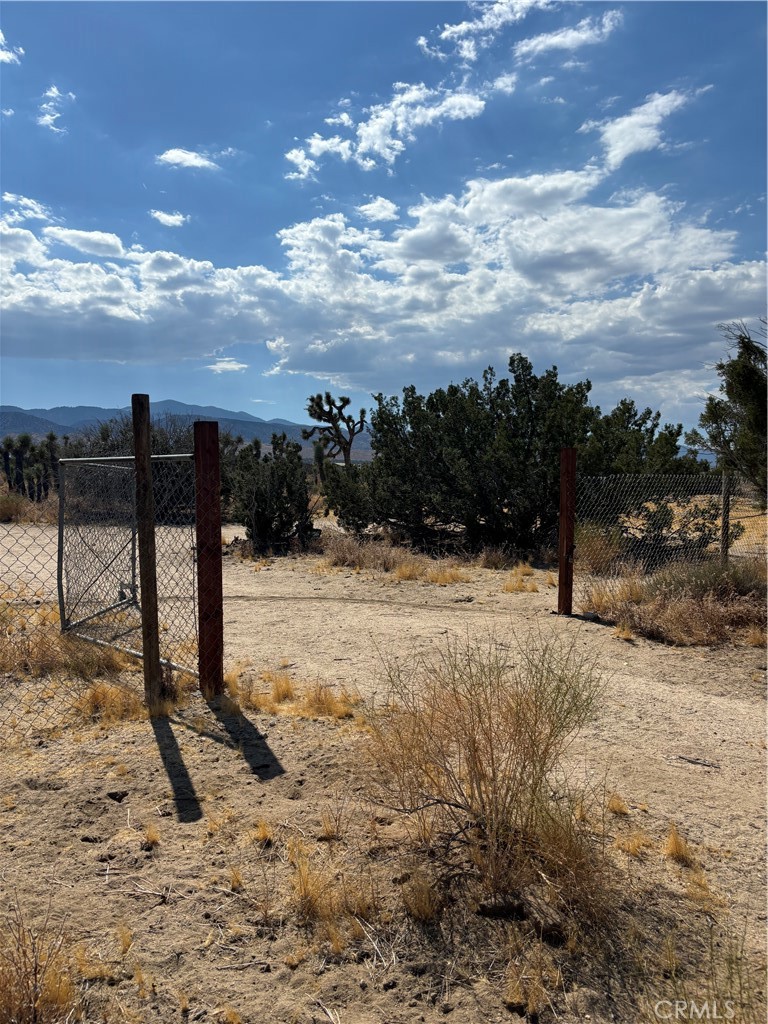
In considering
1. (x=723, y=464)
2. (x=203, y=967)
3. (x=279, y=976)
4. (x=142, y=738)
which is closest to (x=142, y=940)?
(x=203, y=967)

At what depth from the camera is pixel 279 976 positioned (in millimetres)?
2506

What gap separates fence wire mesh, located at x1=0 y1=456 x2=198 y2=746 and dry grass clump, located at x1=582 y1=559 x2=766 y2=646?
4917 mm

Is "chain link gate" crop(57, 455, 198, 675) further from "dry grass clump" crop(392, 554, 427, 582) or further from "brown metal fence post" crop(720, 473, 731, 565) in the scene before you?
"brown metal fence post" crop(720, 473, 731, 565)

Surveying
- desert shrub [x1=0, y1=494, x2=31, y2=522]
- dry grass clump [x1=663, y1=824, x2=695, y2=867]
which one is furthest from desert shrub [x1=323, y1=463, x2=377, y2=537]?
dry grass clump [x1=663, y1=824, x2=695, y2=867]

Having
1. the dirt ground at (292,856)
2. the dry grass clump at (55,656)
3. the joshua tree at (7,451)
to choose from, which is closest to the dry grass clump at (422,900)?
the dirt ground at (292,856)

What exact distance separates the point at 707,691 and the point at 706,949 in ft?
12.8

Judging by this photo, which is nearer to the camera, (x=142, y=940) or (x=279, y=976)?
(x=279, y=976)

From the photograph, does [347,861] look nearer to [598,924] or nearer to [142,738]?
[598,924]

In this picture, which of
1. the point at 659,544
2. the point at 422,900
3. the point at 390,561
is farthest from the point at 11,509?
the point at 422,900

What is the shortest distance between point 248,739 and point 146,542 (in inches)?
60.6

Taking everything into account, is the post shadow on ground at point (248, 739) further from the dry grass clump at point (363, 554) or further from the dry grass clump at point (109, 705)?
the dry grass clump at point (363, 554)

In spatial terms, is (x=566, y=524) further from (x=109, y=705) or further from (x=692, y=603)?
(x=109, y=705)

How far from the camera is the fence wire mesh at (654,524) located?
10594 mm

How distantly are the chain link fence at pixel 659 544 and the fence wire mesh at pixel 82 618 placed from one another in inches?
211
